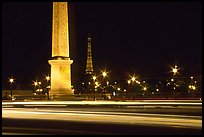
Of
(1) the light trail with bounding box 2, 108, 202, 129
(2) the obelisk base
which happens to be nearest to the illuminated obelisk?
(2) the obelisk base

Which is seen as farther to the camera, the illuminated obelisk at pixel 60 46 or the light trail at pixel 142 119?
the illuminated obelisk at pixel 60 46

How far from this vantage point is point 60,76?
4428cm

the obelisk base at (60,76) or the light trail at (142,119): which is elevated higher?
the obelisk base at (60,76)

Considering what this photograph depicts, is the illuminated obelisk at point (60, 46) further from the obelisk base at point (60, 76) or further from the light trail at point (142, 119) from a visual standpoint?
the light trail at point (142, 119)

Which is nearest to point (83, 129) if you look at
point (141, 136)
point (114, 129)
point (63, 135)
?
point (114, 129)

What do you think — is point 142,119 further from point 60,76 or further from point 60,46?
point 60,76

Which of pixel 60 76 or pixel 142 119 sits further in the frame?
pixel 60 76

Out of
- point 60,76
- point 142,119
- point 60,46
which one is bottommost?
point 142,119

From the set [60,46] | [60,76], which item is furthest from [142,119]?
[60,76]

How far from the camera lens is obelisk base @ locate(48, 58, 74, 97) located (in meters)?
43.9

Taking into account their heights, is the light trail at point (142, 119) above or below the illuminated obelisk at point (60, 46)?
below

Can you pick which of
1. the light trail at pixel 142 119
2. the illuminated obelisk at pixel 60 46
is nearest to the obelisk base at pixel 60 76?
the illuminated obelisk at pixel 60 46

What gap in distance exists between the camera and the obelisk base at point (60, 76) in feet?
144

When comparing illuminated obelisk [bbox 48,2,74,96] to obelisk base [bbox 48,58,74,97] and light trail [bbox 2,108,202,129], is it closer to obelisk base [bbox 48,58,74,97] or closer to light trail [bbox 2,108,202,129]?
obelisk base [bbox 48,58,74,97]
